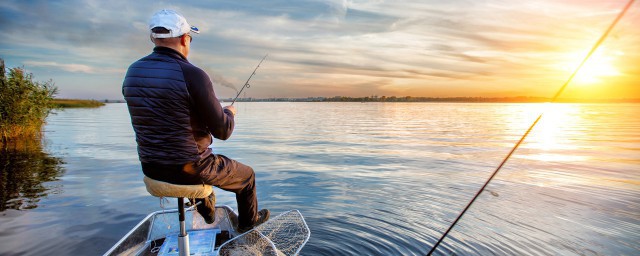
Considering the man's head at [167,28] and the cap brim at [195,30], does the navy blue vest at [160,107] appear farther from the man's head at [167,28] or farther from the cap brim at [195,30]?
the cap brim at [195,30]

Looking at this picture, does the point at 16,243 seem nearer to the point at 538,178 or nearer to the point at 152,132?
the point at 152,132

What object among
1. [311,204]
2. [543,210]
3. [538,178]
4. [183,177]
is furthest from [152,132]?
[538,178]

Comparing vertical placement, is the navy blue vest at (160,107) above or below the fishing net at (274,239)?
above

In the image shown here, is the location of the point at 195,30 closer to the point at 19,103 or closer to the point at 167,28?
the point at 167,28

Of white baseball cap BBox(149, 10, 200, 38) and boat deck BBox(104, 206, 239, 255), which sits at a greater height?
white baseball cap BBox(149, 10, 200, 38)

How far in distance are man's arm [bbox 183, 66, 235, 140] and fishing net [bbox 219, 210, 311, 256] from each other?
71.8 inches

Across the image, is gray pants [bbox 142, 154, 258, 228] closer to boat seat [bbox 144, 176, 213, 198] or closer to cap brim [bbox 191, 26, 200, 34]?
boat seat [bbox 144, 176, 213, 198]

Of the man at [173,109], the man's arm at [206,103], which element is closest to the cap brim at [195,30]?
the man at [173,109]

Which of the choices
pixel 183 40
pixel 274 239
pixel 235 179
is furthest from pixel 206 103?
pixel 274 239

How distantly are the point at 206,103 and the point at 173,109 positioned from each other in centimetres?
30

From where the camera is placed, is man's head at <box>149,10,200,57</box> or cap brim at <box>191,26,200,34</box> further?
cap brim at <box>191,26,200,34</box>

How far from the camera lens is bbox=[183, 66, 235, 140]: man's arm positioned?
3.76 metres

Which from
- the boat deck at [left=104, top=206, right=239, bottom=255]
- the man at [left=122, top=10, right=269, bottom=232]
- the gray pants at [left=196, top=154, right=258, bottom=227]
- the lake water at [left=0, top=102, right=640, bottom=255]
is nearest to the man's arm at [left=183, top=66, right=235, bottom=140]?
the man at [left=122, top=10, right=269, bottom=232]

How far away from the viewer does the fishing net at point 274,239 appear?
17.0 feet
